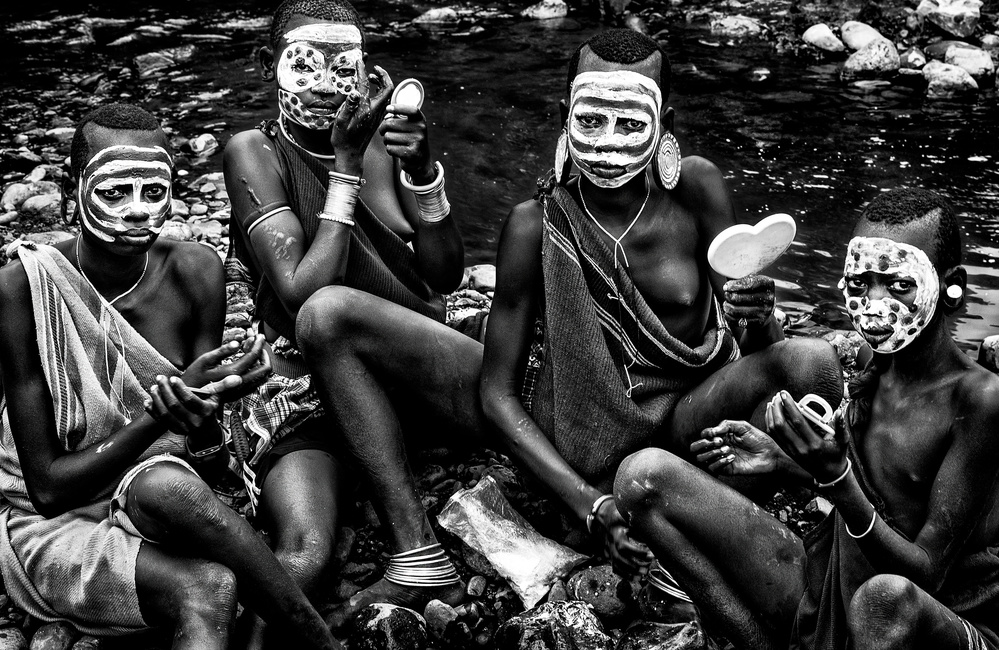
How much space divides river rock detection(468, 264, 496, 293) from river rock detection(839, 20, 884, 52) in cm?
566

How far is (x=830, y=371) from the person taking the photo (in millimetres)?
3363

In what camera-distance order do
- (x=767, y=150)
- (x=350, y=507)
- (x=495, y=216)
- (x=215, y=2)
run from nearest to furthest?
(x=350, y=507)
(x=495, y=216)
(x=767, y=150)
(x=215, y=2)

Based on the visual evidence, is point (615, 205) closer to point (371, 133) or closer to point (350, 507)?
point (371, 133)

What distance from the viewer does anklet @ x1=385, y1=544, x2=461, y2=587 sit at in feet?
11.9

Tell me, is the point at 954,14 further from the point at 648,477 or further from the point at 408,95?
the point at 648,477

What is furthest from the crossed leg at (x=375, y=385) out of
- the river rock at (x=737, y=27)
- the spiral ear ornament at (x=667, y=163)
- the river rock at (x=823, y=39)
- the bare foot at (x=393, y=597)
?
the river rock at (x=737, y=27)

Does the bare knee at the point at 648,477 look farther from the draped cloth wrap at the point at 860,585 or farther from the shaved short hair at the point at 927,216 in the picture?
the shaved short hair at the point at 927,216

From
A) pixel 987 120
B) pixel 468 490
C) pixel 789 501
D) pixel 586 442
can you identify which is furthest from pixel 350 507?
pixel 987 120

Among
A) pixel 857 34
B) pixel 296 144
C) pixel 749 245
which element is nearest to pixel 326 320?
pixel 296 144

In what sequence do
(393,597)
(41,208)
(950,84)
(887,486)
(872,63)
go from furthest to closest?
(872,63) → (950,84) → (41,208) → (393,597) → (887,486)

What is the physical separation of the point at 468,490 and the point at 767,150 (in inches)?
193

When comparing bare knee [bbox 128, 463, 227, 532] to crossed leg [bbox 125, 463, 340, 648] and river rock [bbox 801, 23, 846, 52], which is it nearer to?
crossed leg [bbox 125, 463, 340, 648]

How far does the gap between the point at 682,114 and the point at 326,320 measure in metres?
5.80

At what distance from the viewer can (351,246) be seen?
13.5ft
